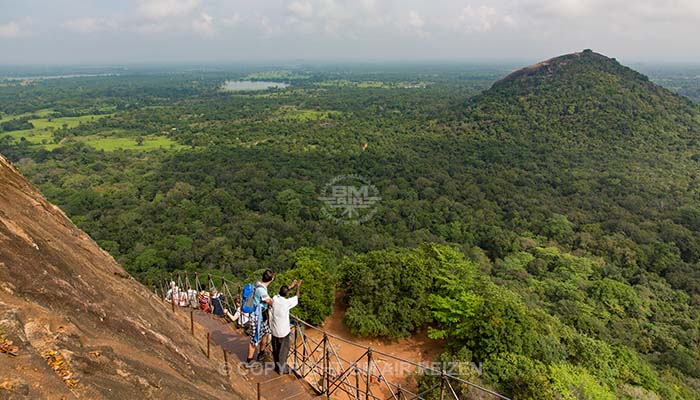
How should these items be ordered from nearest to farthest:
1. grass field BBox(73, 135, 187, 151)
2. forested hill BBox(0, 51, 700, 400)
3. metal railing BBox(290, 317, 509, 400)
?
Result: metal railing BBox(290, 317, 509, 400) → forested hill BBox(0, 51, 700, 400) → grass field BBox(73, 135, 187, 151)

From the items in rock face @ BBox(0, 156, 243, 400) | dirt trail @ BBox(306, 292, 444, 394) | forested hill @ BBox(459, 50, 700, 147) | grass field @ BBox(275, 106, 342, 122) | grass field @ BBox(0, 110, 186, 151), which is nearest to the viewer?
rock face @ BBox(0, 156, 243, 400)

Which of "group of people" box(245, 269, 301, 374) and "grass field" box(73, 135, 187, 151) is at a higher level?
"group of people" box(245, 269, 301, 374)

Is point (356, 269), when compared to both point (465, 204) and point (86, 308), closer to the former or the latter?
point (86, 308)

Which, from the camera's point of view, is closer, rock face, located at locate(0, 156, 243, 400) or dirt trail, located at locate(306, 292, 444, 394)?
rock face, located at locate(0, 156, 243, 400)

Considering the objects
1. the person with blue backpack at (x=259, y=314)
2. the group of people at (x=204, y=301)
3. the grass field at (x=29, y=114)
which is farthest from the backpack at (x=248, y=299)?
the grass field at (x=29, y=114)

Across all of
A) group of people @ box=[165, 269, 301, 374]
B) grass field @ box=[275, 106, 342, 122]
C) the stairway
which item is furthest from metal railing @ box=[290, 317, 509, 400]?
grass field @ box=[275, 106, 342, 122]

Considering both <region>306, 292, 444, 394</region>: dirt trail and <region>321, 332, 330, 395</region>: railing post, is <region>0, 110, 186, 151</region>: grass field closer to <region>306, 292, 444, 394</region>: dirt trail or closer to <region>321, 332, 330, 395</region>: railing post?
<region>306, 292, 444, 394</region>: dirt trail

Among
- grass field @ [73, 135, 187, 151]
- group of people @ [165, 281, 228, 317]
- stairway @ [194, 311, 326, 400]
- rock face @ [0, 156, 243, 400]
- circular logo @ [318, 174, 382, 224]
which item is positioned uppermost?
rock face @ [0, 156, 243, 400]

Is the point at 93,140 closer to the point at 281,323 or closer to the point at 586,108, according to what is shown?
the point at 281,323
